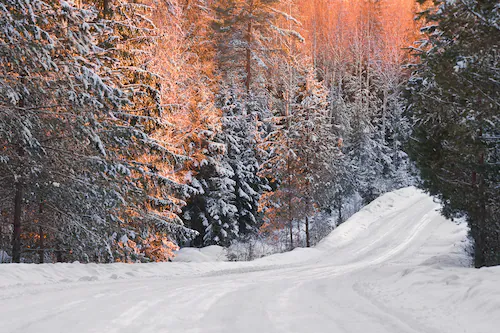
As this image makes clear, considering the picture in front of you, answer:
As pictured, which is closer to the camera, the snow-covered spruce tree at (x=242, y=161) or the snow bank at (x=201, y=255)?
the snow bank at (x=201, y=255)

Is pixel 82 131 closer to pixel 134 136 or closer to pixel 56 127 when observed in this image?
pixel 56 127

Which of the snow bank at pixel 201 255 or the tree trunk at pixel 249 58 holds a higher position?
the tree trunk at pixel 249 58

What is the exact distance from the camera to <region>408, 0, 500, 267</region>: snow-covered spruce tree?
8.77m

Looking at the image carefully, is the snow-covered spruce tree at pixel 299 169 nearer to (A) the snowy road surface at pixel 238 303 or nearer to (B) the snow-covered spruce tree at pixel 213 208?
(B) the snow-covered spruce tree at pixel 213 208

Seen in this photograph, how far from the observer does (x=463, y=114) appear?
9258 mm

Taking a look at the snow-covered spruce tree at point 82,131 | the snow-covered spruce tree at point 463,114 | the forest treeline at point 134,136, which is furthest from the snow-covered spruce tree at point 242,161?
the snow-covered spruce tree at point 463,114

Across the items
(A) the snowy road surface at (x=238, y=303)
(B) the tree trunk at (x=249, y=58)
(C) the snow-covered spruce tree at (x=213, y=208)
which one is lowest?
(A) the snowy road surface at (x=238, y=303)

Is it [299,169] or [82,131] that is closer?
[82,131]

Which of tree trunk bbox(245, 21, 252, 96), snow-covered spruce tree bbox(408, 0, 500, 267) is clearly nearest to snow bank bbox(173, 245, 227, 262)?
snow-covered spruce tree bbox(408, 0, 500, 267)

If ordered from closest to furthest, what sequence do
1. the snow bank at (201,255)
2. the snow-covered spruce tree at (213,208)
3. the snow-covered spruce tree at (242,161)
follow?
1. the snow bank at (201,255)
2. the snow-covered spruce tree at (213,208)
3. the snow-covered spruce tree at (242,161)

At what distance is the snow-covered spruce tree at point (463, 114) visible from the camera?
8766 mm

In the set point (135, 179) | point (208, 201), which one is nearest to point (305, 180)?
point (208, 201)

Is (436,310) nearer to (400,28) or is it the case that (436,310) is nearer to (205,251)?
(205,251)

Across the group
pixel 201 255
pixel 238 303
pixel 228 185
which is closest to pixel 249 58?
pixel 228 185
